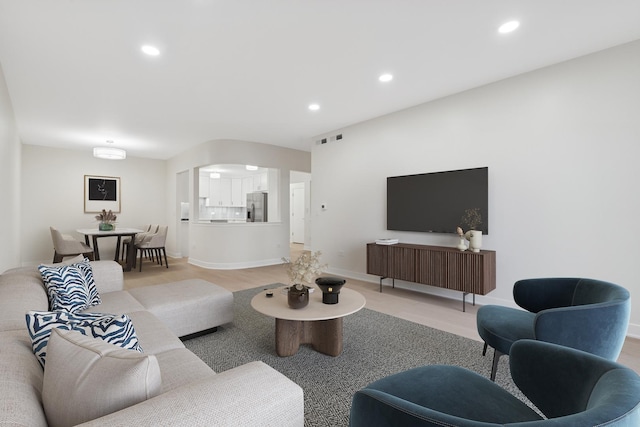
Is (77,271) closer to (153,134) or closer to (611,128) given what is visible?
(153,134)

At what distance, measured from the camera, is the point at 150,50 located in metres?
2.88

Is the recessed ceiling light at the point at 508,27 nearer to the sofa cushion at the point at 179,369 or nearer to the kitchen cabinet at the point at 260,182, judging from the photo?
the sofa cushion at the point at 179,369

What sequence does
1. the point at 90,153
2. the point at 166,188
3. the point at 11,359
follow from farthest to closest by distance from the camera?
1. the point at 166,188
2. the point at 90,153
3. the point at 11,359

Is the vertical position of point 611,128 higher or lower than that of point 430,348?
higher

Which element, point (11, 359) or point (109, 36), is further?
point (109, 36)

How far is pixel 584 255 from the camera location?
10.0 feet

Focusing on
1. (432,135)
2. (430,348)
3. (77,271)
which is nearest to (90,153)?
(77,271)

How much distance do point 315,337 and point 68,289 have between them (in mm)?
1906

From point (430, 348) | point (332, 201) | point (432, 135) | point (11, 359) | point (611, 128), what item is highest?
point (432, 135)

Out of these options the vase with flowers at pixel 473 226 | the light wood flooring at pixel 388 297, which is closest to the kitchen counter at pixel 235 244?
the light wood flooring at pixel 388 297

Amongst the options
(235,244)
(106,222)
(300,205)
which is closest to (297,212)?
(300,205)

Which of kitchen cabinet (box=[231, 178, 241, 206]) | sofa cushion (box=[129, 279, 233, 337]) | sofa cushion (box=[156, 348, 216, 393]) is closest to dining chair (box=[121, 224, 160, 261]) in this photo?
kitchen cabinet (box=[231, 178, 241, 206])

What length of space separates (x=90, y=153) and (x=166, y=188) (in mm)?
1885

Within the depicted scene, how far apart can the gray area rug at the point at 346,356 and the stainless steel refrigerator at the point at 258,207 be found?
455 centimetres
